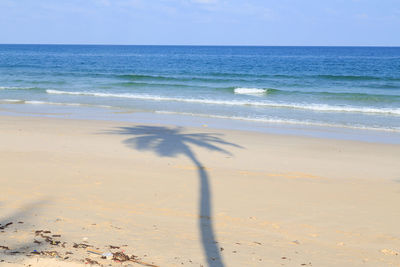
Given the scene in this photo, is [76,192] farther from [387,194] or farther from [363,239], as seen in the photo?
[387,194]

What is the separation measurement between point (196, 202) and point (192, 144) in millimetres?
5177

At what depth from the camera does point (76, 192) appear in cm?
807

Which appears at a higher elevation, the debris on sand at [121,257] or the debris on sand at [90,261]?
the debris on sand at [90,261]

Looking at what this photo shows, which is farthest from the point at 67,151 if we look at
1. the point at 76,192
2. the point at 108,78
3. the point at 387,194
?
the point at 108,78

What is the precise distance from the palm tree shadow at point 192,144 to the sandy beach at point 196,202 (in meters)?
0.03

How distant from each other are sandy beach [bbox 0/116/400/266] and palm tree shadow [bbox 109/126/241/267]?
33mm

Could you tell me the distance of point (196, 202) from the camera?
774 cm

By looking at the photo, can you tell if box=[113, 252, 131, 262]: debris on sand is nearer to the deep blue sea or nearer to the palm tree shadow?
the palm tree shadow

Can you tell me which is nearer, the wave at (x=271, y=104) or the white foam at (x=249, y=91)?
the wave at (x=271, y=104)

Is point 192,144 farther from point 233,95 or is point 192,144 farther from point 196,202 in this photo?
point 233,95

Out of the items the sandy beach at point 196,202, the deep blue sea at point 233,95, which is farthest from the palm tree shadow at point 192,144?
the deep blue sea at point 233,95

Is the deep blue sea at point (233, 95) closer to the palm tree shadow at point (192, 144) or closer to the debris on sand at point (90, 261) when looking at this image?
the palm tree shadow at point (192, 144)

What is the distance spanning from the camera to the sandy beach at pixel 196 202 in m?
5.62

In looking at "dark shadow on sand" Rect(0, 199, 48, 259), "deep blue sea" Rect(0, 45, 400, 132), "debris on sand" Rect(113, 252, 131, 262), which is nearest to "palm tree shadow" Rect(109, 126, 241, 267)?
"debris on sand" Rect(113, 252, 131, 262)
